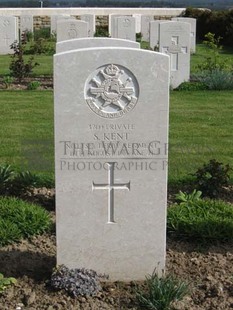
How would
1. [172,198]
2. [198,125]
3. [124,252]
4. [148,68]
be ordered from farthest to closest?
[198,125], [172,198], [124,252], [148,68]

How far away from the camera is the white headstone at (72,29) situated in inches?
672

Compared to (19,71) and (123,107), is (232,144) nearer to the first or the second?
(123,107)

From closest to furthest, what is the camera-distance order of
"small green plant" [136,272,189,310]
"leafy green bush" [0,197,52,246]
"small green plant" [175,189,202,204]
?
"small green plant" [136,272,189,310]
"leafy green bush" [0,197,52,246]
"small green plant" [175,189,202,204]

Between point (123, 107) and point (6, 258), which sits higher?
point (123, 107)

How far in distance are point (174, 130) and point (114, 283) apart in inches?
200

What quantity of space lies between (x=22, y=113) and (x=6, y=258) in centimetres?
585

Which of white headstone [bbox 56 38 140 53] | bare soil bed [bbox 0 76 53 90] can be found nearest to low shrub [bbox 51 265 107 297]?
white headstone [bbox 56 38 140 53]

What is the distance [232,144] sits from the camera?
340 inches

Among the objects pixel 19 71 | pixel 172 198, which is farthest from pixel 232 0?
pixel 172 198

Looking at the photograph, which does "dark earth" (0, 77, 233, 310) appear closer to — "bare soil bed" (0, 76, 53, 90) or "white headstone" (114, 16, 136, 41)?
"bare soil bed" (0, 76, 53, 90)

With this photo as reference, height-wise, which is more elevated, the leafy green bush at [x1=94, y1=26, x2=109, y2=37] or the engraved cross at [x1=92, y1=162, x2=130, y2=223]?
the engraved cross at [x1=92, y1=162, x2=130, y2=223]

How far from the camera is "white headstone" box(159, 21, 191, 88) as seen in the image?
44.9 ft

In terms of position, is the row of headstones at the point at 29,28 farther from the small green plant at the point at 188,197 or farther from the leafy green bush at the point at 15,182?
the small green plant at the point at 188,197

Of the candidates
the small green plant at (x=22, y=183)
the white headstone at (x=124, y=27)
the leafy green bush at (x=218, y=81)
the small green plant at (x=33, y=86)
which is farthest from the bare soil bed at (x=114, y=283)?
the white headstone at (x=124, y=27)
